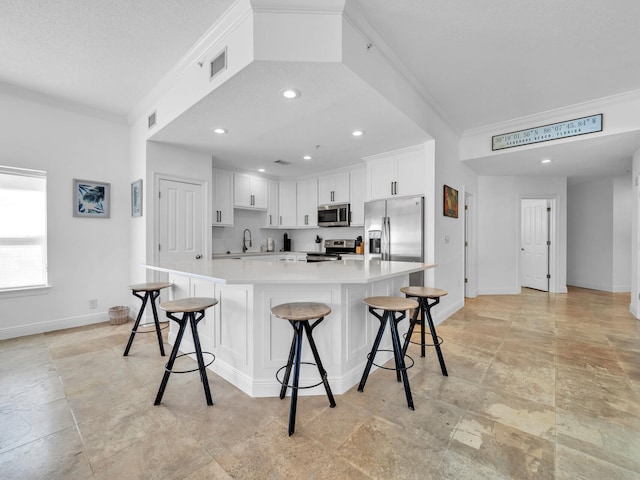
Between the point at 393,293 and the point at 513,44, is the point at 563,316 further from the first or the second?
the point at 513,44

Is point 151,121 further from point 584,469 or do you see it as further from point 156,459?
point 584,469

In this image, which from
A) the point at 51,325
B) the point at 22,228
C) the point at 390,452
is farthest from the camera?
the point at 51,325

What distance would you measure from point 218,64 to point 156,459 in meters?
2.64

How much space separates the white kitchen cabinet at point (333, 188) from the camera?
5.26 m

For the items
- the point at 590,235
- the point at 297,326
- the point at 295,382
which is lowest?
the point at 295,382

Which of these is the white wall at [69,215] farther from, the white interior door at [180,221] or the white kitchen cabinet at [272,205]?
the white kitchen cabinet at [272,205]

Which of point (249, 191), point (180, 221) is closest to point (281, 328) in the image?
point (180, 221)

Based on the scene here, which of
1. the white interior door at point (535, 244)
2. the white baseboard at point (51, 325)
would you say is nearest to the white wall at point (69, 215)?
the white baseboard at point (51, 325)

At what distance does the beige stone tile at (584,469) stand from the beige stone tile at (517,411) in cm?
13

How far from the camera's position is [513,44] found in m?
2.40

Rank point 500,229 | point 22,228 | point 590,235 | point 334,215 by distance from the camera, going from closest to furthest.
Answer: point 22,228 → point 334,215 → point 500,229 → point 590,235

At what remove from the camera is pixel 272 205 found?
595 centimetres

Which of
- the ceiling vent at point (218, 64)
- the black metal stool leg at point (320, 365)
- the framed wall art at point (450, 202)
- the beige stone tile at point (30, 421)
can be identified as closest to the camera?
the beige stone tile at point (30, 421)

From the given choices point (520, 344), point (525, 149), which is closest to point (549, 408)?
point (520, 344)
